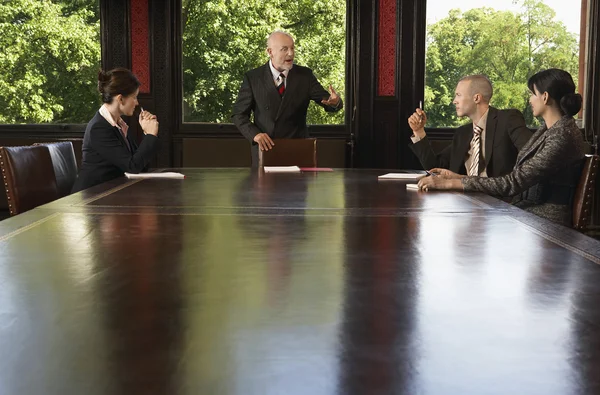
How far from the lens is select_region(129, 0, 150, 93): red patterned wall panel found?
6.51 meters

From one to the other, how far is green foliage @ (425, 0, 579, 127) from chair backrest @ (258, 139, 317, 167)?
2392 mm

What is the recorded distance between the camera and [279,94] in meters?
5.09

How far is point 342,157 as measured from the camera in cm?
665

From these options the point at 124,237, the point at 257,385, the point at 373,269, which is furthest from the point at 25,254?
the point at 257,385

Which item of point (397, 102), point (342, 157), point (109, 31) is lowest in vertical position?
point (342, 157)

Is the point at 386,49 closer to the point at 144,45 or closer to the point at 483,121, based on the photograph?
the point at 144,45

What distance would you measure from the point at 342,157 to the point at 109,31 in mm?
2197

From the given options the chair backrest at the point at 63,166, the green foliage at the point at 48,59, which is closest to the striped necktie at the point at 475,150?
the chair backrest at the point at 63,166

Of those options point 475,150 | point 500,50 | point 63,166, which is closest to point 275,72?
point 475,150

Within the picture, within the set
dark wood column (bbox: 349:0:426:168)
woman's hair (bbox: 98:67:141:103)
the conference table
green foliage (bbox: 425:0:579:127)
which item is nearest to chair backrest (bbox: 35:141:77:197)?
woman's hair (bbox: 98:67:141:103)

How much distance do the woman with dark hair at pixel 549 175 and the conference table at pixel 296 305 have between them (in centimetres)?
80

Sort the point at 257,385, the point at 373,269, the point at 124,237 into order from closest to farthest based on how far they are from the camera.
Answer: the point at 257,385, the point at 373,269, the point at 124,237

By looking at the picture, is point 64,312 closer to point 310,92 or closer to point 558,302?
point 558,302

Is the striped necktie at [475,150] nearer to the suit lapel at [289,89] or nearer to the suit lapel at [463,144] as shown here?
the suit lapel at [463,144]
